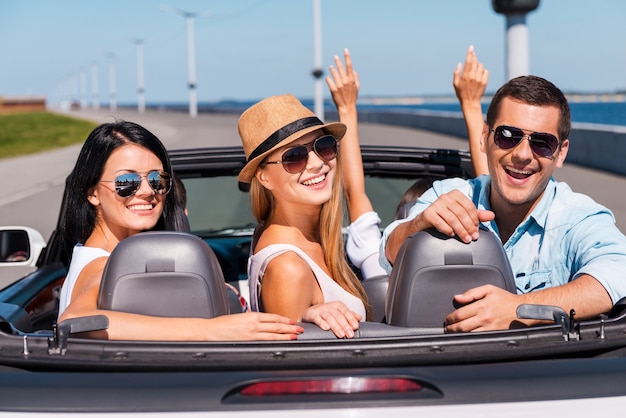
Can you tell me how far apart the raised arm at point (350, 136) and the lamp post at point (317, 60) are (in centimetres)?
2344

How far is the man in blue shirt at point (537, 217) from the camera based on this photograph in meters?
2.81

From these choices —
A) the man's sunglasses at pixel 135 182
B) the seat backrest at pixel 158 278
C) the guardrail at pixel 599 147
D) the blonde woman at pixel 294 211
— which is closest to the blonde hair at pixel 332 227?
the blonde woman at pixel 294 211

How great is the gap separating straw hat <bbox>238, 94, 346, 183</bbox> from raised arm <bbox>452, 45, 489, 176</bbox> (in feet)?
3.40

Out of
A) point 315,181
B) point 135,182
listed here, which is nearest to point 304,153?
point 315,181

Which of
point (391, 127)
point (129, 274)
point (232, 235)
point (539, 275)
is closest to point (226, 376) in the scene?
point (129, 274)

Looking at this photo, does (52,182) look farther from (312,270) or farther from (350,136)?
(312,270)

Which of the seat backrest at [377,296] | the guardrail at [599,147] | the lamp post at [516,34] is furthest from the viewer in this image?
the guardrail at [599,147]

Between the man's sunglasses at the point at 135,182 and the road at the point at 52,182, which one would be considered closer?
the man's sunglasses at the point at 135,182

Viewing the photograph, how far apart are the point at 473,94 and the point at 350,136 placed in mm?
585

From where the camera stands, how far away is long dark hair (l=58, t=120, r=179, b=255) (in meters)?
3.28

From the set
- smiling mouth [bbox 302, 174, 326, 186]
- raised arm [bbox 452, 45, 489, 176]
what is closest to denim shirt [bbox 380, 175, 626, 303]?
smiling mouth [bbox 302, 174, 326, 186]

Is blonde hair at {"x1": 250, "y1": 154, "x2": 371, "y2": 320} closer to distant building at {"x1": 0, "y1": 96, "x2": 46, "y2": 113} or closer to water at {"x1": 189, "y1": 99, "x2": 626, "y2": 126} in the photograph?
water at {"x1": 189, "y1": 99, "x2": 626, "y2": 126}

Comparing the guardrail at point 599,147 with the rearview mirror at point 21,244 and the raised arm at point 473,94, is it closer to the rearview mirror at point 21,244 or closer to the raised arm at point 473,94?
the raised arm at point 473,94

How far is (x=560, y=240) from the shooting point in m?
3.22
